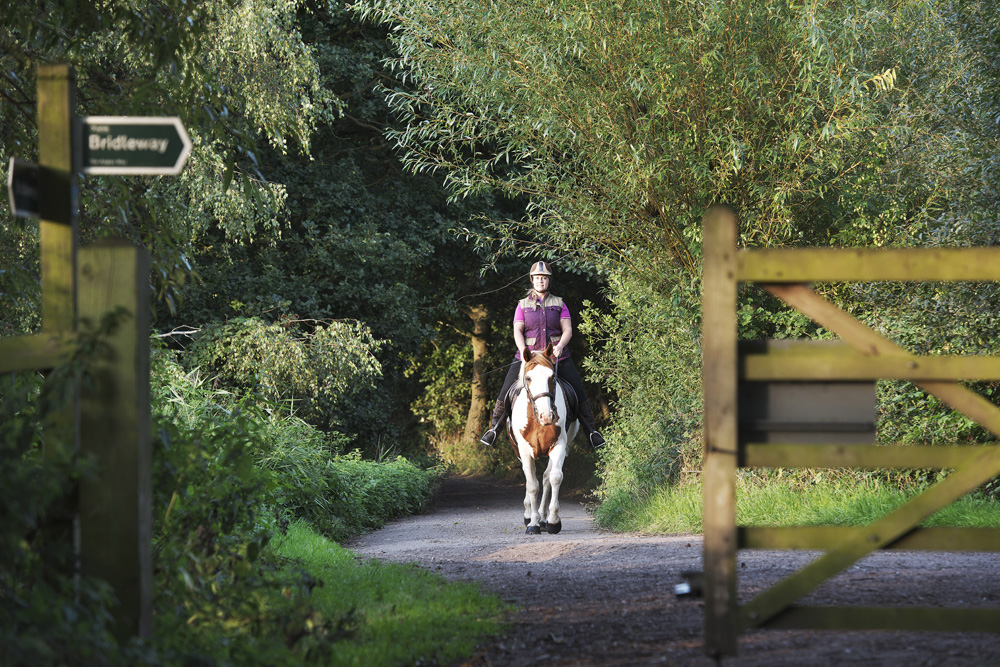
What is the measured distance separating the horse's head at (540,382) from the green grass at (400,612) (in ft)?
12.5

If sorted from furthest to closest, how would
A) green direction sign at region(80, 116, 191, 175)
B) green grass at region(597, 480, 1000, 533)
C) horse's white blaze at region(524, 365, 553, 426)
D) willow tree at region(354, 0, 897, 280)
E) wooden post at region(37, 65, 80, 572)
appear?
willow tree at region(354, 0, 897, 280)
horse's white blaze at region(524, 365, 553, 426)
green grass at region(597, 480, 1000, 533)
green direction sign at region(80, 116, 191, 175)
wooden post at region(37, 65, 80, 572)

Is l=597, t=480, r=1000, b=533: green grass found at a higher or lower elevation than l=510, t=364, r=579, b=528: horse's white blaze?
lower

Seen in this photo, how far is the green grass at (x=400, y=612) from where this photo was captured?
16.4ft

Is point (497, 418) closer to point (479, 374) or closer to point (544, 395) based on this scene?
point (544, 395)

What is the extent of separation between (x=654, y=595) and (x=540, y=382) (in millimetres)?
5570

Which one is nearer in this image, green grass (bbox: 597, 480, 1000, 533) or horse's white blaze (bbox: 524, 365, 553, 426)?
green grass (bbox: 597, 480, 1000, 533)

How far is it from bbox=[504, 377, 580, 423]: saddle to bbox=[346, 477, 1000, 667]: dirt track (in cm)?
183

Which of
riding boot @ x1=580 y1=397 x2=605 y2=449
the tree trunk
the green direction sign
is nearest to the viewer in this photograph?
the green direction sign

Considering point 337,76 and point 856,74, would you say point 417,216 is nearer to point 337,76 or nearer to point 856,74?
point 337,76

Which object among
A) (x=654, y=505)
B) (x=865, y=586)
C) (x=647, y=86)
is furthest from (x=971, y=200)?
(x=865, y=586)

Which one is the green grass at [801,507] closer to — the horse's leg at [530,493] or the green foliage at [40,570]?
the horse's leg at [530,493]

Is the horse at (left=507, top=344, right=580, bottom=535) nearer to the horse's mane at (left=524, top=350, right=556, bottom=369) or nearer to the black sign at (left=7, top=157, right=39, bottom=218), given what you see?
the horse's mane at (left=524, top=350, right=556, bottom=369)

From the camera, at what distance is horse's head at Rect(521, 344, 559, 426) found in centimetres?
1196

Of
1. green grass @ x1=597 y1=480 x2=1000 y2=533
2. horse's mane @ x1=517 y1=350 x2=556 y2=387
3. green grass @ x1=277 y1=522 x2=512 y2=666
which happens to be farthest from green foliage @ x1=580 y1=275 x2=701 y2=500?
green grass @ x1=277 y1=522 x2=512 y2=666
